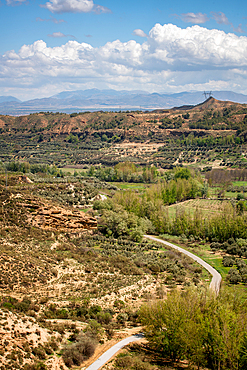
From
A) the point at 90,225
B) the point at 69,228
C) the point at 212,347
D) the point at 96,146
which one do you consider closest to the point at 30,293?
the point at 212,347

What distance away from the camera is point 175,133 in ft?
586

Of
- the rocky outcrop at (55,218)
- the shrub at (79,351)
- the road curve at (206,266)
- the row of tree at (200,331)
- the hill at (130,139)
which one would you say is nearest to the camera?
the row of tree at (200,331)

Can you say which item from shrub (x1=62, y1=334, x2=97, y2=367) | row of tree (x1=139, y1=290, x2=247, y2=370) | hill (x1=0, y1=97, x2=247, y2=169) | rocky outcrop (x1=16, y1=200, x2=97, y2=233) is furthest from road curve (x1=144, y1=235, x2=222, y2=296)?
hill (x1=0, y1=97, x2=247, y2=169)

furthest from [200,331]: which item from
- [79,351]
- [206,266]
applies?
[206,266]

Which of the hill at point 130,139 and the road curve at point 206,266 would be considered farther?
the hill at point 130,139

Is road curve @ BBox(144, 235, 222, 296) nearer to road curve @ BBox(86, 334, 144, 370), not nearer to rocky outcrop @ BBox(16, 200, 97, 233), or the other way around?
road curve @ BBox(86, 334, 144, 370)

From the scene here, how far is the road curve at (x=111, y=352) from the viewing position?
1984cm

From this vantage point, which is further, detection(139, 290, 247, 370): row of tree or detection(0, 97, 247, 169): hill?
detection(0, 97, 247, 169): hill

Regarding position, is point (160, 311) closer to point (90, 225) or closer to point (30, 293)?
point (30, 293)

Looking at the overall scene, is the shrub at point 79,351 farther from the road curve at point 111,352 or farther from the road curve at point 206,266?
the road curve at point 206,266

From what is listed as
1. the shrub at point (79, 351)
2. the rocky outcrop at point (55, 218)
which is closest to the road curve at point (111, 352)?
the shrub at point (79, 351)

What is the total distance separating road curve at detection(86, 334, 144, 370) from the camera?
19.8m

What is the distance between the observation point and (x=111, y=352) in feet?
70.5

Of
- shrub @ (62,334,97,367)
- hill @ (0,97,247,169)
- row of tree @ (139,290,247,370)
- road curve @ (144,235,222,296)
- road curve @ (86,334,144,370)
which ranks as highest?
hill @ (0,97,247,169)
